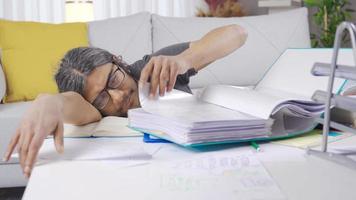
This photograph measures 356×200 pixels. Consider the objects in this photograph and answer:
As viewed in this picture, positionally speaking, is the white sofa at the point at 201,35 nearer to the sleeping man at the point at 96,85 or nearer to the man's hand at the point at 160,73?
the sleeping man at the point at 96,85

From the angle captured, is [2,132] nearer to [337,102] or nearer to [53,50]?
[53,50]

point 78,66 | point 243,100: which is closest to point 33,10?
point 78,66

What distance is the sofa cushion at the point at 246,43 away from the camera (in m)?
2.69

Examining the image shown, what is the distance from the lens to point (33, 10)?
12.2 feet

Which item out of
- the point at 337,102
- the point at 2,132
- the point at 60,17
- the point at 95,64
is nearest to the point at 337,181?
the point at 337,102

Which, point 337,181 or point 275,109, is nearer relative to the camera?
point 337,181

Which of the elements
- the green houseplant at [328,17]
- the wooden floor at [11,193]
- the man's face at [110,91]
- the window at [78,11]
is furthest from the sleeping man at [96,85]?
the window at [78,11]

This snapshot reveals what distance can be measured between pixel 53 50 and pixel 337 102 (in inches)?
78.3

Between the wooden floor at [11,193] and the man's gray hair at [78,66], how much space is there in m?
1.03

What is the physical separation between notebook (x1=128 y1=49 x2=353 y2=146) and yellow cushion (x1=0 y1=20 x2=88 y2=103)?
1471 mm

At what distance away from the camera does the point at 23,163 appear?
0.75m

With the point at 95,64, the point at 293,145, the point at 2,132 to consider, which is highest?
the point at 95,64

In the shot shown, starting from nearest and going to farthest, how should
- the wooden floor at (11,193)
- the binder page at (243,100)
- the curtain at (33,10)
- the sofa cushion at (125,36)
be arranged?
the binder page at (243,100)
the wooden floor at (11,193)
the sofa cushion at (125,36)
the curtain at (33,10)

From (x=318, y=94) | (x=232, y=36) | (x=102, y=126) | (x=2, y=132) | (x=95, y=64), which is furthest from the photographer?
(x=2, y=132)
